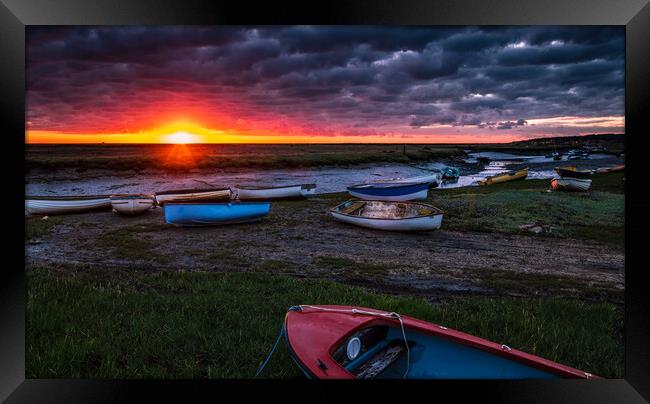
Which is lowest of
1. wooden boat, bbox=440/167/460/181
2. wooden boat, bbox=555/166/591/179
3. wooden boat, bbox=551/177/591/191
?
wooden boat, bbox=551/177/591/191

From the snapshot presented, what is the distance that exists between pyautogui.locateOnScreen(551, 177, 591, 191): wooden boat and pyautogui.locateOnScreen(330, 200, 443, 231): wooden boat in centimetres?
543

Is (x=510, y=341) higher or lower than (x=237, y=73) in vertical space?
lower

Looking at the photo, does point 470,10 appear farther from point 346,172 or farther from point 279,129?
point 346,172

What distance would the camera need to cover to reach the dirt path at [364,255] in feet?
22.5

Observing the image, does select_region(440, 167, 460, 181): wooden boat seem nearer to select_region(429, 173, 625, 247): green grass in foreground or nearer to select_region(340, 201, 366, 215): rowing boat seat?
select_region(429, 173, 625, 247): green grass in foreground

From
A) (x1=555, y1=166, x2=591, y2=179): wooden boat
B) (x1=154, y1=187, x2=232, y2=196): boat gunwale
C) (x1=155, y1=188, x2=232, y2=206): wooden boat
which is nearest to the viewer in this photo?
(x1=555, y1=166, x2=591, y2=179): wooden boat

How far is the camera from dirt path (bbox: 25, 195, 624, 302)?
6.85 metres

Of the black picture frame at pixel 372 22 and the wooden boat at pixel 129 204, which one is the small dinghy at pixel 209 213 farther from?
the black picture frame at pixel 372 22

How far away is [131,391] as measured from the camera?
158 inches

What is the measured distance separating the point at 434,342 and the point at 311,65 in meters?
6.85

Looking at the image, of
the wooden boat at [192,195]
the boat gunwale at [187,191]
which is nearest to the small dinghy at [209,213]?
the wooden boat at [192,195]

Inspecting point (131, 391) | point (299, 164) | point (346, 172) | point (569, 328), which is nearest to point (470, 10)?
point (569, 328)

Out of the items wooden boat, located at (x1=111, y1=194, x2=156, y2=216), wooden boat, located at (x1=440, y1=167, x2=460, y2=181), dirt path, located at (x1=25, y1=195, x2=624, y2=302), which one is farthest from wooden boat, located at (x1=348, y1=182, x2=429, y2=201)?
wooden boat, located at (x1=440, y1=167, x2=460, y2=181)

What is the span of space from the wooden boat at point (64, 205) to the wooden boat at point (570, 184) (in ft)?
44.4
